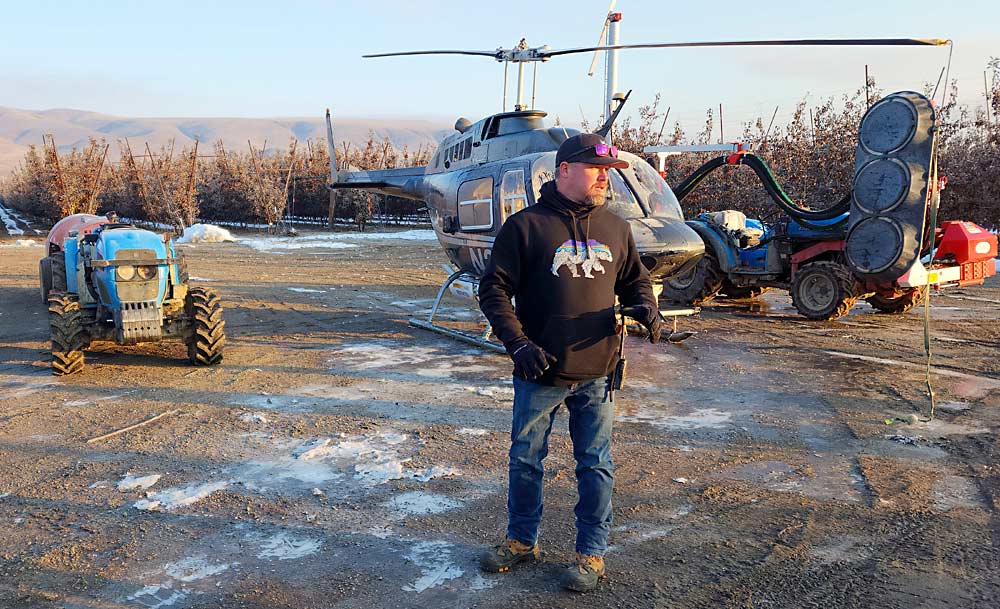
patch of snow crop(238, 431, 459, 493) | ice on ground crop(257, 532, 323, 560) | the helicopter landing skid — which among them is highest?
the helicopter landing skid

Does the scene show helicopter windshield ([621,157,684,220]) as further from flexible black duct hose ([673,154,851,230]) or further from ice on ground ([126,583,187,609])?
ice on ground ([126,583,187,609])

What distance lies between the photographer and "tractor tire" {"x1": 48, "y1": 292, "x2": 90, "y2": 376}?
6.63 m

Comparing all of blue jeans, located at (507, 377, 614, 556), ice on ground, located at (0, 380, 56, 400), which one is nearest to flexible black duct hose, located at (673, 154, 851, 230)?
blue jeans, located at (507, 377, 614, 556)

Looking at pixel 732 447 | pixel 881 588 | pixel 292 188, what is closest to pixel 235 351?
pixel 732 447

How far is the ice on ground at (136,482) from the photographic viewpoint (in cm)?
419

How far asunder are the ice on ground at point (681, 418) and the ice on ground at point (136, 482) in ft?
10.9

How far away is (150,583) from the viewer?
312 cm

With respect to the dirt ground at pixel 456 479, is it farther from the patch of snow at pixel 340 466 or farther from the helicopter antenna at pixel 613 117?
the helicopter antenna at pixel 613 117

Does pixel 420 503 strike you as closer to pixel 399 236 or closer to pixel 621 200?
pixel 621 200

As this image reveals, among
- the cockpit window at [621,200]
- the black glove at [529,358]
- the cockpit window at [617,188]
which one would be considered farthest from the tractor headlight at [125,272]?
the black glove at [529,358]

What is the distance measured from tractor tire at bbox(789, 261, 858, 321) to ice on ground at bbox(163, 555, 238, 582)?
8.66 m

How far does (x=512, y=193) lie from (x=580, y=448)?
504 centimetres

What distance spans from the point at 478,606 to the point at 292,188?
39.7m

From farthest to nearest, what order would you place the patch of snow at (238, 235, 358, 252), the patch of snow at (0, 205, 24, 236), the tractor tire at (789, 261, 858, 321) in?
1. the patch of snow at (0, 205, 24, 236)
2. the patch of snow at (238, 235, 358, 252)
3. the tractor tire at (789, 261, 858, 321)
